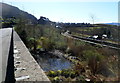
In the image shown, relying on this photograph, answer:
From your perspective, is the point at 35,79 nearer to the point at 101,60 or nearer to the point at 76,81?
the point at 76,81

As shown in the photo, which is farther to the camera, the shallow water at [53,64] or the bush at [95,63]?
the shallow water at [53,64]

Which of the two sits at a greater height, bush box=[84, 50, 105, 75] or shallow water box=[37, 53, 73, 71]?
bush box=[84, 50, 105, 75]

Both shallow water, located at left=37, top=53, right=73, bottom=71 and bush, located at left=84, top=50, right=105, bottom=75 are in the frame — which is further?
shallow water, located at left=37, top=53, right=73, bottom=71

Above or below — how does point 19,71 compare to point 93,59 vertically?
above

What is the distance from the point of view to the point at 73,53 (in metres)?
15.4

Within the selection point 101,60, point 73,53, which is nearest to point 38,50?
point 73,53

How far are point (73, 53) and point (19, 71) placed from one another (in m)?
13.7

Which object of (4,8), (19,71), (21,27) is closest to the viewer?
(19,71)

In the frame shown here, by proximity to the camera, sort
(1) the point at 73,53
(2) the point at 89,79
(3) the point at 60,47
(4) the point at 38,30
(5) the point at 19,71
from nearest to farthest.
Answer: (5) the point at 19,71
(2) the point at 89,79
(1) the point at 73,53
(3) the point at 60,47
(4) the point at 38,30

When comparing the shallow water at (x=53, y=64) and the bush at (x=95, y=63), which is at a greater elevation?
the bush at (x=95, y=63)

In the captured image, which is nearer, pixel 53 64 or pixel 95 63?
pixel 95 63

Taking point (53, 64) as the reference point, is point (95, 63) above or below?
above

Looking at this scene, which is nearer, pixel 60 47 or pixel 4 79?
pixel 4 79

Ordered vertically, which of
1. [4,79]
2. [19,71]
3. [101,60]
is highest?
[19,71]
